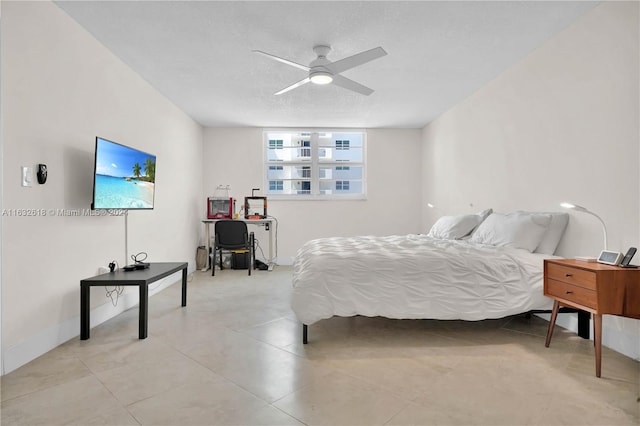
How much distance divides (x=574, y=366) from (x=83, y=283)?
11.0 ft

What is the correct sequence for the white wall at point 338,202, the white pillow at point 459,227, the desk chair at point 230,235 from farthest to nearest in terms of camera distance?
the white wall at point 338,202, the desk chair at point 230,235, the white pillow at point 459,227

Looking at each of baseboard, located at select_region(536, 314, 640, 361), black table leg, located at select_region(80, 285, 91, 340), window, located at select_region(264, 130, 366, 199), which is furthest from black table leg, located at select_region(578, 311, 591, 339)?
window, located at select_region(264, 130, 366, 199)

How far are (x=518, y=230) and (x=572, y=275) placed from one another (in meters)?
0.85

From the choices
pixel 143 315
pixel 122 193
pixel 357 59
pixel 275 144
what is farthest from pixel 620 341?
pixel 275 144

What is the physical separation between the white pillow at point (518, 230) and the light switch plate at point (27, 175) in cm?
360

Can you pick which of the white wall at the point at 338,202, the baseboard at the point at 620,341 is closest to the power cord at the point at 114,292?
the white wall at the point at 338,202

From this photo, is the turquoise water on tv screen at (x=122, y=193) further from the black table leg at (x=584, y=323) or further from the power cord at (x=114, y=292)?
the black table leg at (x=584, y=323)

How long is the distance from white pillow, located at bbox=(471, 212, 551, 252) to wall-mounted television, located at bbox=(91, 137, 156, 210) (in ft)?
11.0

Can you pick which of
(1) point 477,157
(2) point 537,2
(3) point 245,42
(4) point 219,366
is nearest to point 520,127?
(1) point 477,157

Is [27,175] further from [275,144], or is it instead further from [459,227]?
[275,144]

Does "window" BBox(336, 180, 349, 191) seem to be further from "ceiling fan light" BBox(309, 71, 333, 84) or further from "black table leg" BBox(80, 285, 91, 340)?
"black table leg" BBox(80, 285, 91, 340)

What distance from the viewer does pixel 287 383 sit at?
1.98 m

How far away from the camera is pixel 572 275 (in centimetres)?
227

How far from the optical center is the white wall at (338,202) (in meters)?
6.32
